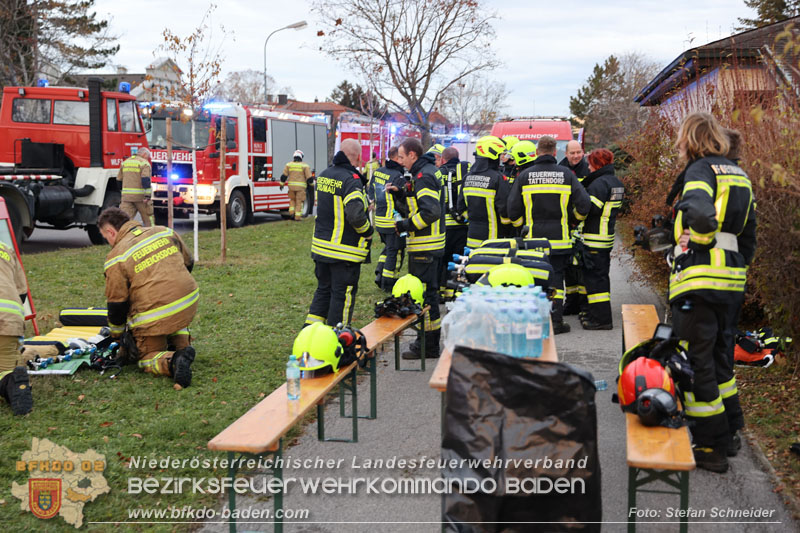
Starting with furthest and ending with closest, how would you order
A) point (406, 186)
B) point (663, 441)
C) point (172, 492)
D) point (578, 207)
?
point (578, 207) → point (406, 186) → point (172, 492) → point (663, 441)

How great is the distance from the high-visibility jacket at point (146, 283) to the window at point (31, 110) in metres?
10.0

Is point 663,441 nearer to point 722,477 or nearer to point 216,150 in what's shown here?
point 722,477

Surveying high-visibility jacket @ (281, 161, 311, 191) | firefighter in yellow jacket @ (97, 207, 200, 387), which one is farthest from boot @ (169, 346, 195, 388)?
high-visibility jacket @ (281, 161, 311, 191)

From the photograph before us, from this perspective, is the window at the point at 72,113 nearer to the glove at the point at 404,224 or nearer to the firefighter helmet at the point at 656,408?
the glove at the point at 404,224

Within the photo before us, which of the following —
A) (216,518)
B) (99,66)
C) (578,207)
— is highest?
(99,66)

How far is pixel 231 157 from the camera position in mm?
17875

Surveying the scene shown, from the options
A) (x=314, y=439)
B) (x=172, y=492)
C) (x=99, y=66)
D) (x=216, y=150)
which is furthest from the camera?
(x=99, y=66)

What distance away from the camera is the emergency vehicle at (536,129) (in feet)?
50.1

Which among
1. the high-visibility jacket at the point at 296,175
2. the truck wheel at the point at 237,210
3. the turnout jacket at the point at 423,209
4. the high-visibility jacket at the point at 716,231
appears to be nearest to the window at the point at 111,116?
the truck wheel at the point at 237,210

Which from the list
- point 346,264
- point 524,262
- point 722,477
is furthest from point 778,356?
point 346,264

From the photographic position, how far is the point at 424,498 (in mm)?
4219

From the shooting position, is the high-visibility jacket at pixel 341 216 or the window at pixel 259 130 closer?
the high-visibility jacket at pixel 341 216

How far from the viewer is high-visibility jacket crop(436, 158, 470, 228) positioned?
30.3 ft

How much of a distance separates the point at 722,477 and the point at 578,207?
3613 mm
